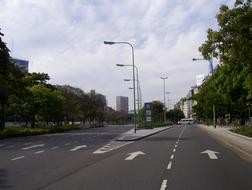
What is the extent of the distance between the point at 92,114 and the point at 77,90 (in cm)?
784

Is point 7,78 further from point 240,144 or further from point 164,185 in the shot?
point 164,185

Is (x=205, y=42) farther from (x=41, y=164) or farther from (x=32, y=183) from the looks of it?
(x=32, y=183)

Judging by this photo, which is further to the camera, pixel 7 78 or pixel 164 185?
pixel 7 78

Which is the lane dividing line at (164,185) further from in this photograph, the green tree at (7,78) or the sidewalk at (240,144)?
the green tree at (7,78)

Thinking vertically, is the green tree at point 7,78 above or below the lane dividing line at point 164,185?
above

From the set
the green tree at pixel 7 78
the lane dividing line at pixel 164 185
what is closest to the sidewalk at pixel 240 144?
the lane dividing line at pixel 164 185

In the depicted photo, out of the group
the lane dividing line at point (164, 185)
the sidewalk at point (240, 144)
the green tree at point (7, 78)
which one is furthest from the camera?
the green tree at point (7, 78)

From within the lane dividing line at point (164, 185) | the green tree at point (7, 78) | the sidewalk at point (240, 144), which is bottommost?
the lane dividing line at point (164, 185)

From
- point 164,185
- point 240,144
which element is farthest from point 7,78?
point 164,185

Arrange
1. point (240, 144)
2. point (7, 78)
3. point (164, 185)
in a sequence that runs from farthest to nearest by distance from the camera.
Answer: point (7, 78) → point (240, 144) → point (164, 185)

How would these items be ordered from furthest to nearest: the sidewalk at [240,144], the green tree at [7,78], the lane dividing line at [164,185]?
the green tree at [7,78], the sidewalk at [240,144], the lane dividing line at [164,185]

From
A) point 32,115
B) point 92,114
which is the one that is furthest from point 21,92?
point 92,114

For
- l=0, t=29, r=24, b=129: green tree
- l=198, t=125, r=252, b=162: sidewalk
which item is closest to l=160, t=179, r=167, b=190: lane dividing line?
l=198, t=125, r=252, b=162: sidewalk

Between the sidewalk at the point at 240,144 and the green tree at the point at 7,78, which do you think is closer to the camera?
the sidewalk at the point at 240,144
